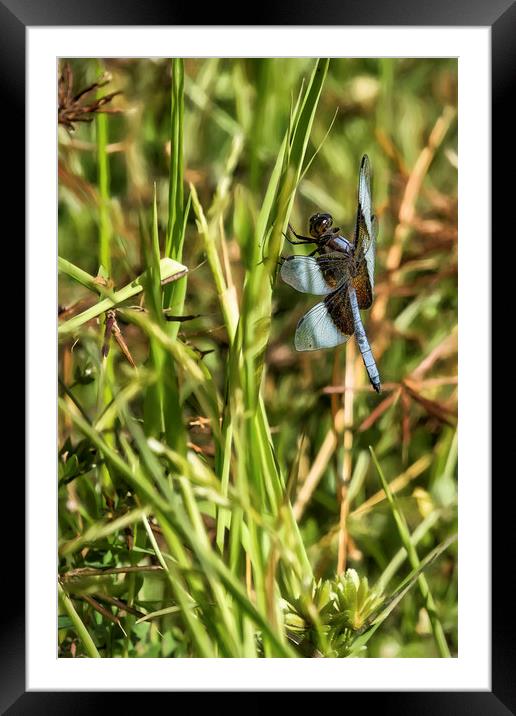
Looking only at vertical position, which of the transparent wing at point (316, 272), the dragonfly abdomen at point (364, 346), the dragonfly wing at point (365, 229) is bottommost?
the dragonfly abdomen at point (364, 346)

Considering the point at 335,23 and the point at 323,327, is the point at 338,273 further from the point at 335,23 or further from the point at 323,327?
the point at 335,23

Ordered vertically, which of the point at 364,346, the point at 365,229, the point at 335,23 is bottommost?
the point at 364,346

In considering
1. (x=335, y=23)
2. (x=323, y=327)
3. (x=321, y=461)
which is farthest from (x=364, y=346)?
(x=335, y=23)

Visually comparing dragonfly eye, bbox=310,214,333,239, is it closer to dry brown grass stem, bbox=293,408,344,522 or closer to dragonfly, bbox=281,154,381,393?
dragonfly, bbox=281,154,381,393

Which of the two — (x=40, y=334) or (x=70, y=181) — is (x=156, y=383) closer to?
(x=40, y=334)

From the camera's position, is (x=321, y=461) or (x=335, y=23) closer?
(x=335, y=23)

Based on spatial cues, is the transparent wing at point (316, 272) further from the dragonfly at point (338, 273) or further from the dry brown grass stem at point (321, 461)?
the dry brown grass stem at point (321, 461)

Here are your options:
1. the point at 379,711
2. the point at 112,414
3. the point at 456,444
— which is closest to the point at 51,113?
the point at 112,414

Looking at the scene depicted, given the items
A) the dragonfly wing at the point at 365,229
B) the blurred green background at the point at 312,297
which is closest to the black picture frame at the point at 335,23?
the blurred green background at the point at 312,297

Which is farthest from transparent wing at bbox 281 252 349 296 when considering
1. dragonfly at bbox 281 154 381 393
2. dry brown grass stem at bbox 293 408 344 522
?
dry brown grass stem at bbox 293 408 344 522
